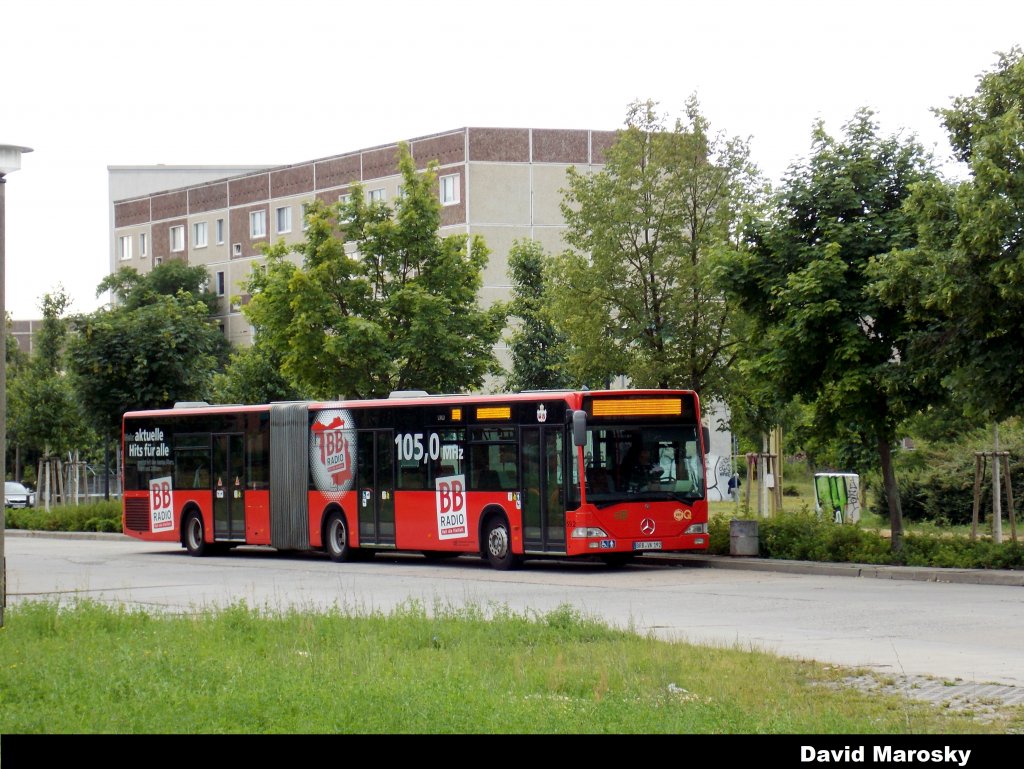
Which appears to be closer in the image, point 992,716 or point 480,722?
point 480,722

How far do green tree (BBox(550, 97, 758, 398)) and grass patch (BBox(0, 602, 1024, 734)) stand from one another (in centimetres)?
1377

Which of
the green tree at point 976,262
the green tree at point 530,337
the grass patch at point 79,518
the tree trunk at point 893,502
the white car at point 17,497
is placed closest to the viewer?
the green tree at point 976,262

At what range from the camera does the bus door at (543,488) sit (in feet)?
79.7

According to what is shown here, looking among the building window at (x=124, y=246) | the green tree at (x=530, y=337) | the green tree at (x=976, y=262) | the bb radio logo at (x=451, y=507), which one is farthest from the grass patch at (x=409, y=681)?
the building window at (x=124, y=246)

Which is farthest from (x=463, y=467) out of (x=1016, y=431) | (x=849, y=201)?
(x=1016, y=431)

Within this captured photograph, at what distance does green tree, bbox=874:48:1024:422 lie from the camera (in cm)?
1919

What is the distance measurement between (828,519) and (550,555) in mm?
5077

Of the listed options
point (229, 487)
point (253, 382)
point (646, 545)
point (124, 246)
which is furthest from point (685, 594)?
point (124, 246)

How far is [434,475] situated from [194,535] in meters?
8.40

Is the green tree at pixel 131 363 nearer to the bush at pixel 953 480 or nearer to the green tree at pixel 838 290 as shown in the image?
the bush at pixel 953 480

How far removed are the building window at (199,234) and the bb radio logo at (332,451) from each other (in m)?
55.5

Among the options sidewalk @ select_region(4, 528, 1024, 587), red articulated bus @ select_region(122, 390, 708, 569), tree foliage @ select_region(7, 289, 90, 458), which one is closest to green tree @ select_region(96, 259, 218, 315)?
tree foliage @ select_region(7, 289, 90, 458)

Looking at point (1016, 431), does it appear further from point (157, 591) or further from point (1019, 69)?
point (157, 591)

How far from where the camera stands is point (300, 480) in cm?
3003
